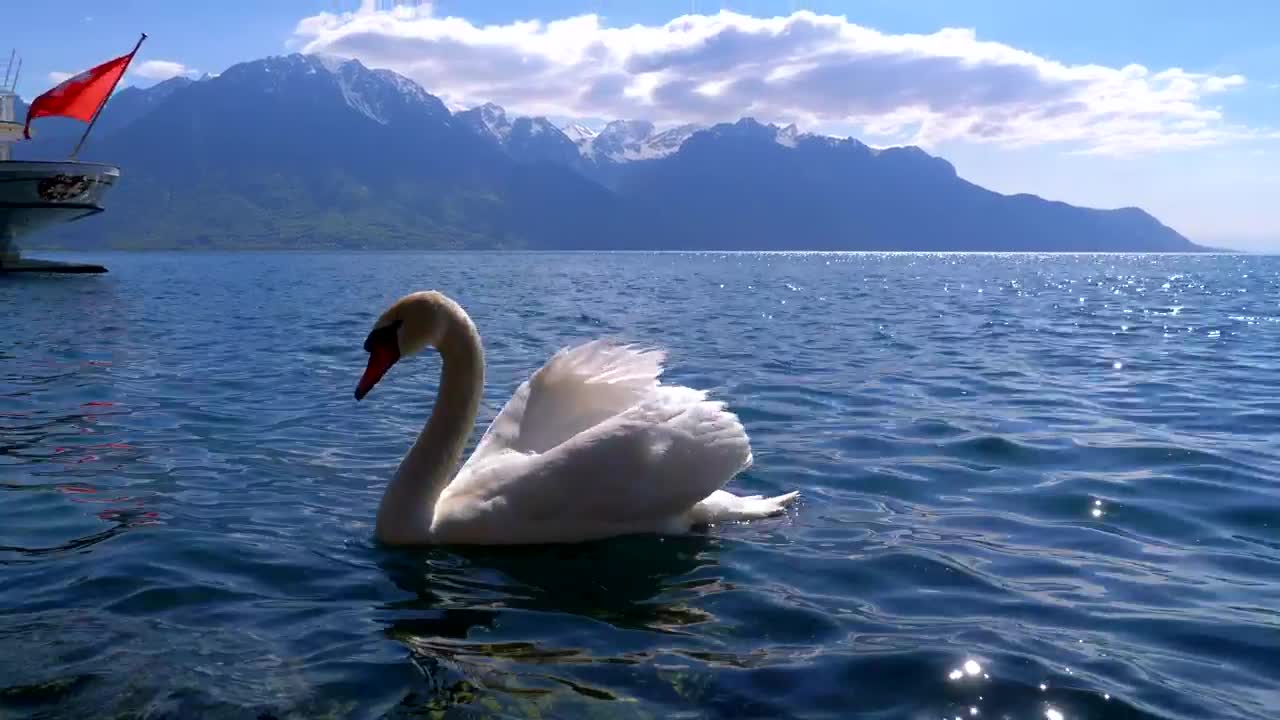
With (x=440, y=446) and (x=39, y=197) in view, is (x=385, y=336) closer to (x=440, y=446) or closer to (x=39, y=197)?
(x=440, y=446)

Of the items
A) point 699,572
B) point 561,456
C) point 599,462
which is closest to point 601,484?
point 599,462

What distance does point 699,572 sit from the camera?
600 cm

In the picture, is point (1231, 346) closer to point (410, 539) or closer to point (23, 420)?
point (410, 539)

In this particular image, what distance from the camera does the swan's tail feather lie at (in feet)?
22.7

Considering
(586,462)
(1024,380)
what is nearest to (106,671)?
(586,462)

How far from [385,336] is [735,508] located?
258 centimetres

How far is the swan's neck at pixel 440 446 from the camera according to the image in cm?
625

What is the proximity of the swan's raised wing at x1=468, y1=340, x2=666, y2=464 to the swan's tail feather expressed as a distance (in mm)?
856

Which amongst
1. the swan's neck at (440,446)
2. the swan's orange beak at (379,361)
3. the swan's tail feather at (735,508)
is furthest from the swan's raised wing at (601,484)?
the swan's orange beak at (379,361)

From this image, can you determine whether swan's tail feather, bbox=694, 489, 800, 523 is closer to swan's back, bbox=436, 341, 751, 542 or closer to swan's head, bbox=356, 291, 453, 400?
swan's back, bbox=436, 341, 751, 542

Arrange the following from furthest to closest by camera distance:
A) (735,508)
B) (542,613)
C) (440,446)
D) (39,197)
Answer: (39,197) < (735,508) < (440,446) < (542,613)

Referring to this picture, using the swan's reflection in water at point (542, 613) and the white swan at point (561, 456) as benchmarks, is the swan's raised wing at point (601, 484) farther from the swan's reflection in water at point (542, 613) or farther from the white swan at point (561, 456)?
the swan's reflection in water at point (542, 613)

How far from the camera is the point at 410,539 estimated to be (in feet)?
20.4

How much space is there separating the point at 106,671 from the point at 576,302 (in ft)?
103
